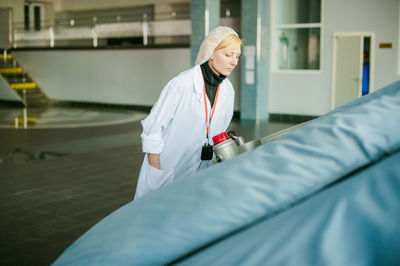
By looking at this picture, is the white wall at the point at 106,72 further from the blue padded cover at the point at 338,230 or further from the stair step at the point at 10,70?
the blue padded cover at the point at 338,230

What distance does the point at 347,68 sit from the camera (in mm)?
12039

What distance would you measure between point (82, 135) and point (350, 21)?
6.89 m

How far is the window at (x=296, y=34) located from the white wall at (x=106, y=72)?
1473mm

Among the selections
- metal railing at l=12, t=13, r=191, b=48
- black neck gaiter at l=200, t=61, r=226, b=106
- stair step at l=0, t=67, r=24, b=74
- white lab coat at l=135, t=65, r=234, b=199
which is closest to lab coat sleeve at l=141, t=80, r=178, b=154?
white lab coat at l=135, t=65, r=234, b=199

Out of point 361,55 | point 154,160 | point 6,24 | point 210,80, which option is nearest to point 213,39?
point 210,80

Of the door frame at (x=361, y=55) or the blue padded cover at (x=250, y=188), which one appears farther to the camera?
the door frame at (x=361, y=55)

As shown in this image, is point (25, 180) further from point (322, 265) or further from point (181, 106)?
point (322, 265)

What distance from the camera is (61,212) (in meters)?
4.82

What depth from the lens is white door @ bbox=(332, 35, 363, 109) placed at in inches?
464

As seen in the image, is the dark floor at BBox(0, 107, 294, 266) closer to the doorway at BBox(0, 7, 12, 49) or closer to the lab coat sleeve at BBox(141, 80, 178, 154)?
the lab coat sleeve at BBox(141, 80, 178, 154)

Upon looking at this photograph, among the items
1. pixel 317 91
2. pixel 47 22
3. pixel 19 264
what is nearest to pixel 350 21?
pixel 317 91

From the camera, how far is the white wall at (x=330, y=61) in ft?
36.5

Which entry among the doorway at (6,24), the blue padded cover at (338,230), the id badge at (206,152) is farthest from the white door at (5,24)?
the blue padded cover at (338,230)

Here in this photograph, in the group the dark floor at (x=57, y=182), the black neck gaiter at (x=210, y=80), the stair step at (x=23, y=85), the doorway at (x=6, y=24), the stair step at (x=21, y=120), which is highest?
the doorway at (x=6, y=24)
